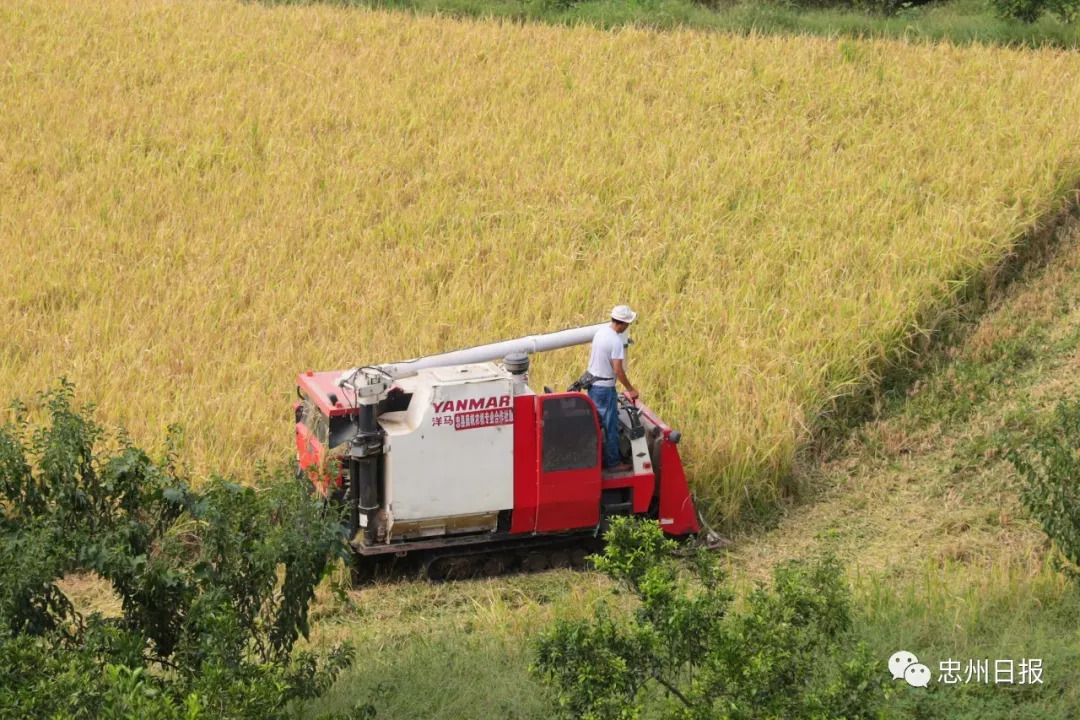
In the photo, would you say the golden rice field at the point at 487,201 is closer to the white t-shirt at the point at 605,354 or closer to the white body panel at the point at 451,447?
the white t-shirt at the point at 605,354

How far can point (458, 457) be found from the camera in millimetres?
8672

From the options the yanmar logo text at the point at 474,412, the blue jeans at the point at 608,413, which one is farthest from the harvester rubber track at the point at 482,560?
the yanmar logo text at the point at 474,412

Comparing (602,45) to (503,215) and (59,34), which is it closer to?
(503,215)

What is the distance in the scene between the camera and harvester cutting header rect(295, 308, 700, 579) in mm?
8578

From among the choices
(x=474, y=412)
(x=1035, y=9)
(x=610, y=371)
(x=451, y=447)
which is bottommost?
(x=451, y=447)

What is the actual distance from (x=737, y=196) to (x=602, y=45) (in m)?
5.68

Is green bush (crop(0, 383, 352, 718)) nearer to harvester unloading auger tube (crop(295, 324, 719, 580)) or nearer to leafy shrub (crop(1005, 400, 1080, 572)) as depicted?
harvester unloading auger tube (crop(295, 324, 719, 580))

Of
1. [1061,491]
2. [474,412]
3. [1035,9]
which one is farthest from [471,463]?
[1035,9]

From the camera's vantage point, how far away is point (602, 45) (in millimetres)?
19422

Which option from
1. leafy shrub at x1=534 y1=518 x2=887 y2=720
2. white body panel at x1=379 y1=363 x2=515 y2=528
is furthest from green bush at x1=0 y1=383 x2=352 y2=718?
white body panel at x1=379 y1=363 x2=515 y2=528

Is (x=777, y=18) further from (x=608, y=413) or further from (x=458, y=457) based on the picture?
(x=458, y=457)

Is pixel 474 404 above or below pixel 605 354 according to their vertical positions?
below

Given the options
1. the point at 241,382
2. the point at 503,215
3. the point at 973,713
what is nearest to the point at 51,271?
the point at 241,382

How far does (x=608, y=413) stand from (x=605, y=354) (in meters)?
0.43
